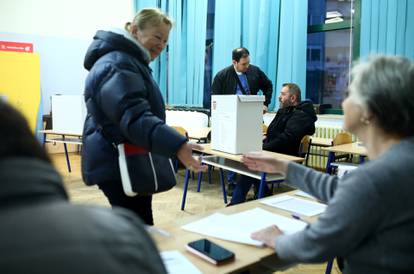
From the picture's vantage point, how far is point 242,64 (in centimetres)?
475

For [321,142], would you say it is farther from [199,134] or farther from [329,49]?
[329,49]

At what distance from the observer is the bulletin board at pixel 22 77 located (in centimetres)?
608

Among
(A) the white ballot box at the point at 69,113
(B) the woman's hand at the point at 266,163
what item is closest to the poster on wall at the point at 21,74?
(A) the white ballot box at the point at 69,113

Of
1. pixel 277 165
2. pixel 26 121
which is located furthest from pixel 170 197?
pixel 26 121

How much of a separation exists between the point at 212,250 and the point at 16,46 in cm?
628

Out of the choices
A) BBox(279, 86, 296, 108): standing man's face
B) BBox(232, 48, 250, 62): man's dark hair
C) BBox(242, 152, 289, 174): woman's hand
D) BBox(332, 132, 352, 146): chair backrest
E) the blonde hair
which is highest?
BBox(232, 48, 250, 62): man's dark hair

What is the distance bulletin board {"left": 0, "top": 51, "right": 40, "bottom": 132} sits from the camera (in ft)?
20.0

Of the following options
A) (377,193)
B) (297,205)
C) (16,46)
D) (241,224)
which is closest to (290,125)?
(297,205)

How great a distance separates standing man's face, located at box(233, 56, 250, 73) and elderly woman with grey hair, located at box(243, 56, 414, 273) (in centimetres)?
374

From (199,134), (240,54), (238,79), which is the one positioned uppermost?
(240,54)

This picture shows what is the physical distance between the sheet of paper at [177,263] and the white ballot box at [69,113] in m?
4.45

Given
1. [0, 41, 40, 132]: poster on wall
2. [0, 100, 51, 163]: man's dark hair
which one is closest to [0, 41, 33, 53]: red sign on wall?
[0, 41, 40, 132]: poster on wall

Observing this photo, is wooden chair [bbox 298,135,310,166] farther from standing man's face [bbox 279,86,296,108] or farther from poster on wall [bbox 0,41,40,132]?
poster on wall [bbox 0,41,40,132]

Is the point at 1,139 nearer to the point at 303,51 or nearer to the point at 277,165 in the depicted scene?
the point at 277,165
